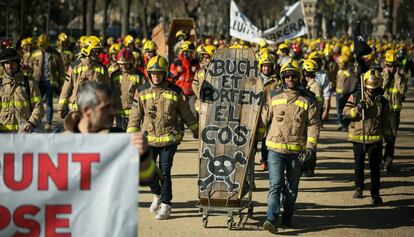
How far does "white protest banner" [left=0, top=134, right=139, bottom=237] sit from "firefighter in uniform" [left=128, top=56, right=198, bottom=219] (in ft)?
15.1

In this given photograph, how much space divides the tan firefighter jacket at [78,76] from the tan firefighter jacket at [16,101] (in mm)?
1832

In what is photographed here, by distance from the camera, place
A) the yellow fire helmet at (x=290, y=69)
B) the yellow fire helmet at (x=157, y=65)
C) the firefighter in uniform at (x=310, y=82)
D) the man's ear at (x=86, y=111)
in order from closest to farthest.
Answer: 1. the man's ear at (x=86, y=111)
2. the yellow fire helmet at (x=290, y=69)
3. the yellow fire helmet at (x=157, y=65)
4. the firefighter in uniform at (x=310, y=82)

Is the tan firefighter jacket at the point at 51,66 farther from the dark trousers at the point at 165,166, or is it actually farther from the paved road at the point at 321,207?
the dark trousers at the point at 165,166

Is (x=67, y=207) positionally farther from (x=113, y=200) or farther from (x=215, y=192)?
(x=215, y=192)

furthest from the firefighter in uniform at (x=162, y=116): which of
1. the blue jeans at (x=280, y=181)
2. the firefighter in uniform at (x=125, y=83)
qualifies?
the firefighter in uniform at (x=125, y=83)

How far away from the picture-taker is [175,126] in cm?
987

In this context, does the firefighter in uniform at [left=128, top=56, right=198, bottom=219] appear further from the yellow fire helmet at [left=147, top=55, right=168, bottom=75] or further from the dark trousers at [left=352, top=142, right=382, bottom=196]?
the dark trousers at [left=352, top=142, right=382, bottom=196]

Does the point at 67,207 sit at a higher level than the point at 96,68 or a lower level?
lower

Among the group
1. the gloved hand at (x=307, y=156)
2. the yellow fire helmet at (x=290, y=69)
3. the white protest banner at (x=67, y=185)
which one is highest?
the yellow fire helmet at (x=290, y=69)

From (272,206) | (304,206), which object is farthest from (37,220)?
(304,206)

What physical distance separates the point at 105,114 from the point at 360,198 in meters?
6.96

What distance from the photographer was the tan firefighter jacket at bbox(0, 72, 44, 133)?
9.99 m

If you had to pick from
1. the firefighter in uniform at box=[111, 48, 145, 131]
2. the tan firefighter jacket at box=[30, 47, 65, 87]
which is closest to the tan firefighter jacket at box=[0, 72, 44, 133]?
the firefighter in uniform at box=[111, 48, 145, 131]

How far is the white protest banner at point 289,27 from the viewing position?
23000mm
